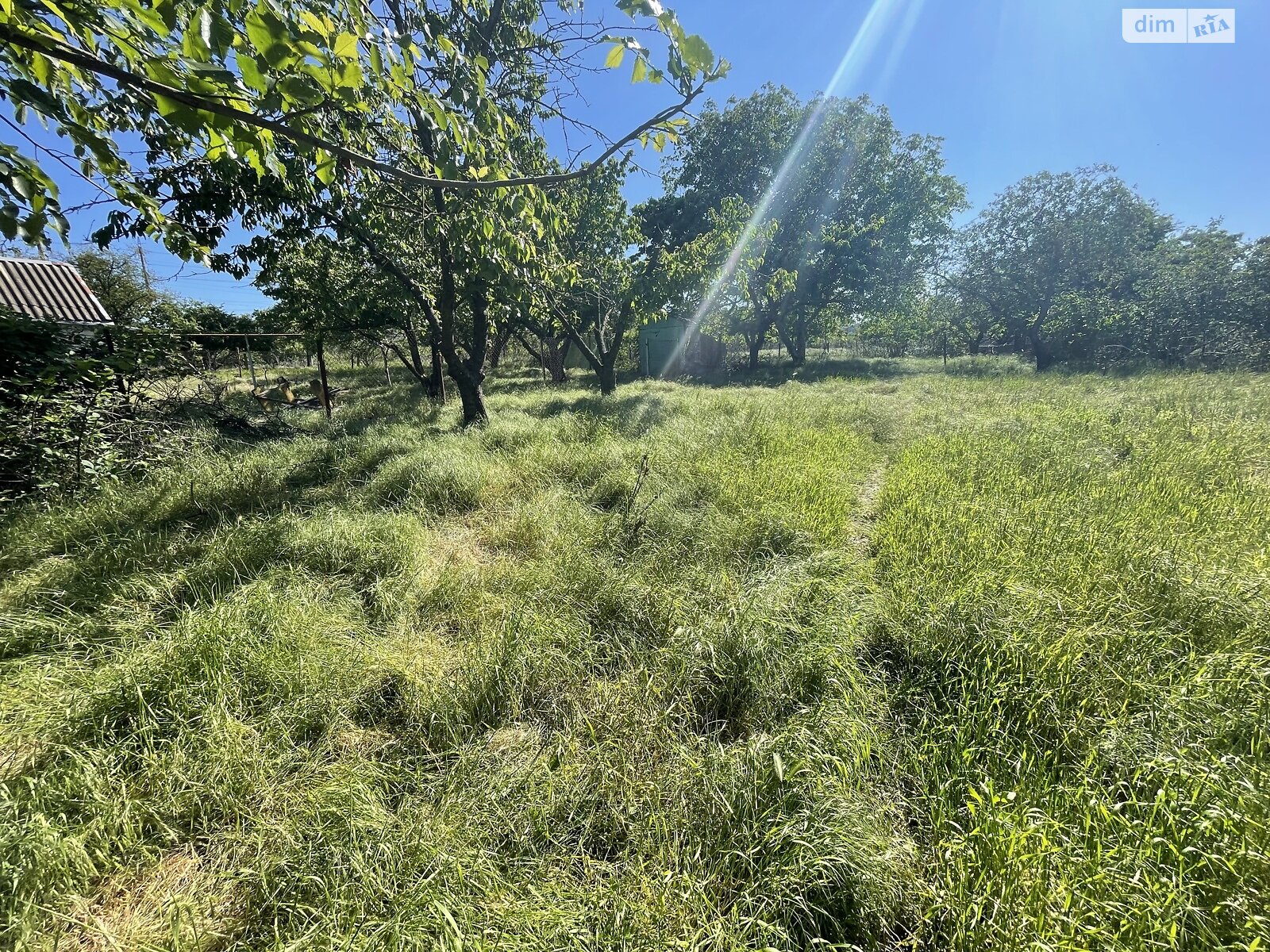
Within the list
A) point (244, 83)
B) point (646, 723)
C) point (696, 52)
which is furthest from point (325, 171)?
point (646, 723)

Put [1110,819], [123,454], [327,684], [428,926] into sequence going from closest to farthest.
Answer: [428,926] < [1110,819] < [327,684] < [123,454]

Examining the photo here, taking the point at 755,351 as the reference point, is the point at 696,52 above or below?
below

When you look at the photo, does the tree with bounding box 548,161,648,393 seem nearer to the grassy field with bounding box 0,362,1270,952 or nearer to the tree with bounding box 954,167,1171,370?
the grassy field with bounding box 0,362,1270,952

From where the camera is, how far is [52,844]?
1.27 meters

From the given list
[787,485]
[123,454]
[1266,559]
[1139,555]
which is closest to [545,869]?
[787,485]

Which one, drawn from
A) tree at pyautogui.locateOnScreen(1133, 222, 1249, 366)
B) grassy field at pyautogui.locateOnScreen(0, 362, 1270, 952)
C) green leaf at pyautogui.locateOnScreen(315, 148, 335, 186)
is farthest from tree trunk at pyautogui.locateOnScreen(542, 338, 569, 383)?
tree at pyautogui.locateOnScreen(1133, 222, 1249, 366)

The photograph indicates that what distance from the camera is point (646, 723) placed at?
183cm

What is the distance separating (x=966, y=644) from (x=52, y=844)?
3444mm

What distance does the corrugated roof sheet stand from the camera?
301 inches

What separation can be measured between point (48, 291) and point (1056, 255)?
29511 millimetres

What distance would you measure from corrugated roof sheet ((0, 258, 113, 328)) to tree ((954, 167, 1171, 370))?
27.5 meters

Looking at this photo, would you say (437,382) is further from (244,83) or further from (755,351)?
(755,351)

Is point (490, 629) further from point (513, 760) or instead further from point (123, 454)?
point (123, 454)

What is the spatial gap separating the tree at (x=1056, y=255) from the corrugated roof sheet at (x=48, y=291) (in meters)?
27.5
